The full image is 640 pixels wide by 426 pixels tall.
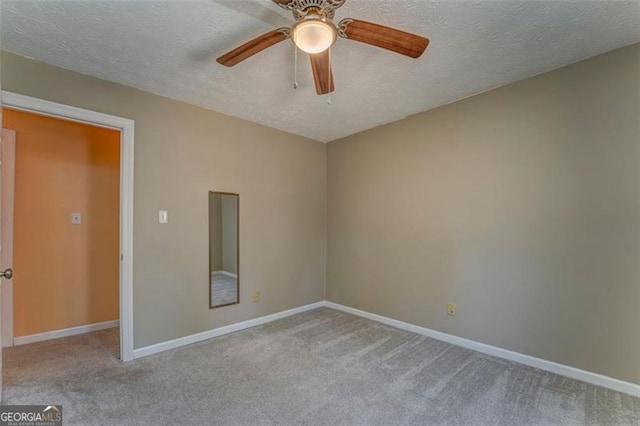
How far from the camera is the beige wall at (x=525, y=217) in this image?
2217mm

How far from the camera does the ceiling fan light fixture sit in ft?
4.77

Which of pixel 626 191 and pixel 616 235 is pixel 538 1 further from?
pixel 616 235

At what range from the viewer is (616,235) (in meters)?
2.22

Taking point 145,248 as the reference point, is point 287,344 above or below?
below

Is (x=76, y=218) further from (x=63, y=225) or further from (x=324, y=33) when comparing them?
(x=324, y=33)

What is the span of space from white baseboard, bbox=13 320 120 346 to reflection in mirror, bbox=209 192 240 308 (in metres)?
1.36

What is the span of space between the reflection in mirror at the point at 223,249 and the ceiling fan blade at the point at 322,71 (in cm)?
183

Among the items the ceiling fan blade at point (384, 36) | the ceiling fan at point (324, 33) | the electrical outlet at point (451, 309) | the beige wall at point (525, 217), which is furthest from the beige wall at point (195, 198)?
the ceiling fan blade at point (384, 36)

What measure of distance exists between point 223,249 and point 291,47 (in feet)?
7.10

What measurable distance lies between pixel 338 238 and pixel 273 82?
231 centimetres

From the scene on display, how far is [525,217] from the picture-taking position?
263cm

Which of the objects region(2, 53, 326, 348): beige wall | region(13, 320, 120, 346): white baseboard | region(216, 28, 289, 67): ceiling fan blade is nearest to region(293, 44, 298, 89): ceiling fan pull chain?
region(216, 28, 289, 67): ceiling fan blade

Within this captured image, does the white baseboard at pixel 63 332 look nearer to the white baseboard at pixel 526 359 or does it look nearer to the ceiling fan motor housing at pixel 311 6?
the white baseboard at pixel 526 359

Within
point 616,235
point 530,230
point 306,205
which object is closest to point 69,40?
point 306,205
